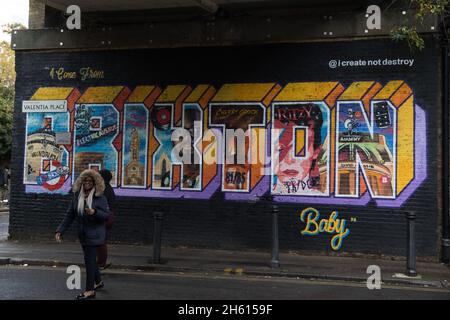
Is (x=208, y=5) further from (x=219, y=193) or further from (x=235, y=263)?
(x=235, y=263)

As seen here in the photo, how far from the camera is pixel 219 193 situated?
11.4 metres

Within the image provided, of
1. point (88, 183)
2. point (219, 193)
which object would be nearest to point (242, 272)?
point (219, 193)

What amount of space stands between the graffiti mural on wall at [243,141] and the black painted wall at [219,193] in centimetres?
19

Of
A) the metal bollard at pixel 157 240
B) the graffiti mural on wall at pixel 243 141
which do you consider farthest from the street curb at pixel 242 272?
the graffiti mural on wall at pixel 243 141

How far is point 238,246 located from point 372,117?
3904mm

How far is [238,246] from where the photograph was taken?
1125 centimetres

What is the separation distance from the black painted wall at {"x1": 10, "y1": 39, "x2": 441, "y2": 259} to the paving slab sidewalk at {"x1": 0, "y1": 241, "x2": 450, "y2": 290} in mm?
386

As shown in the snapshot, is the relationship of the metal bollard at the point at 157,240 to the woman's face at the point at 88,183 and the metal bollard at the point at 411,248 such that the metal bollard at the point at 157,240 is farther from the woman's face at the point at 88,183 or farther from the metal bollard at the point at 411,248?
the metal bollard at the point at 411,248

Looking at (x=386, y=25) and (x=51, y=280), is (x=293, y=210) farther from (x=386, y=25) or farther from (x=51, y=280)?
(x=51, y=280)

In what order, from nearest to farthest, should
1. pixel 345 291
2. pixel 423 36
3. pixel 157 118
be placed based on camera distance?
pixel 345 291 < pixel 423 36 < pixel 157 118

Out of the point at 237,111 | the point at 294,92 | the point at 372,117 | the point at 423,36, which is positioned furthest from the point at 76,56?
the point at 423,36

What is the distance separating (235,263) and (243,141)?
282cm

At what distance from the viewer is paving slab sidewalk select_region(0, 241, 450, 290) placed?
347 inches

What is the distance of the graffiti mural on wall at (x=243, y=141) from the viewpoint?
10.6 m
